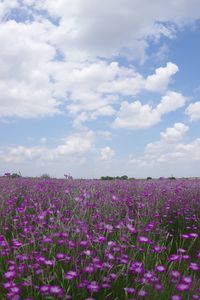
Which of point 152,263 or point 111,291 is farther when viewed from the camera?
point 152,263

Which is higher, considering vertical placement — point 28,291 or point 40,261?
point 40,261

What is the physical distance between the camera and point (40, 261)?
122 inches

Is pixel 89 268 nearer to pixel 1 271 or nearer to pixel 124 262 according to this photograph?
pixel 124 262

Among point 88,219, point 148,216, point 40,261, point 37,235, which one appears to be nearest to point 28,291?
point 40,261

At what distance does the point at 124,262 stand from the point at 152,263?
2.31 feet

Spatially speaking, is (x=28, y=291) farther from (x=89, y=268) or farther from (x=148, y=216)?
(x=148, y=216)

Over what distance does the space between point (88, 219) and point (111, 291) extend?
1.78 metres

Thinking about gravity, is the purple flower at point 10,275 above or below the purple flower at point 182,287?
above

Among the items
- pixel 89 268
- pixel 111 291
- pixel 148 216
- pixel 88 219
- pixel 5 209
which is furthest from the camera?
pixel 5 209

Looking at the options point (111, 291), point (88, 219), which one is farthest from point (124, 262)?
point (88, 219)

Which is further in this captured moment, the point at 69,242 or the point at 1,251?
the point at 1,251

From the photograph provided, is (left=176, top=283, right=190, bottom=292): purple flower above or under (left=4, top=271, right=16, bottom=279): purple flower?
under

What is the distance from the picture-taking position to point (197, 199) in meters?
7.14

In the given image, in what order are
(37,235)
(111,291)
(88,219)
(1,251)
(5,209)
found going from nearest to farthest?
1. (111,291)
2. (1,251)
3. (37,235)
4. (88,219)
5. (5,209)
